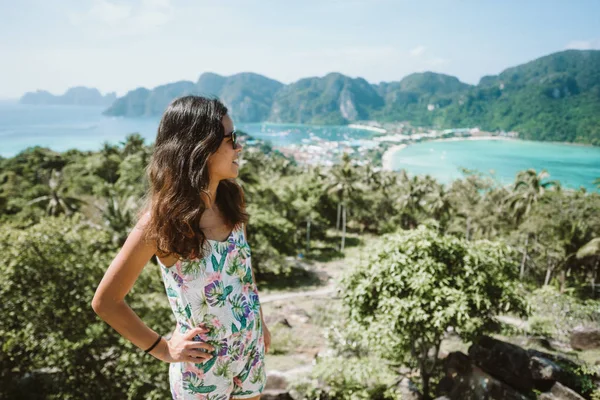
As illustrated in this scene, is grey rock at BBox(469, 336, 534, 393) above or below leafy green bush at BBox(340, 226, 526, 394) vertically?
below

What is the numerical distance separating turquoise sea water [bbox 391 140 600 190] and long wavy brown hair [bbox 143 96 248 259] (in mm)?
90596

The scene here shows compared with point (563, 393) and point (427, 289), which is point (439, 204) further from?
point (427, 289)

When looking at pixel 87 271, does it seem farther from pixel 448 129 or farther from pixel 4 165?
pixel 448 129

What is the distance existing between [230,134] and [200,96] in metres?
0.22

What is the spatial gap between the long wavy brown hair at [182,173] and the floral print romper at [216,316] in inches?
4.1

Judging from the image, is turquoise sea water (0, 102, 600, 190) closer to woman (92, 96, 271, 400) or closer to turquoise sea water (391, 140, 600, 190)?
turquoise sea water (391, 140, 600, 190)

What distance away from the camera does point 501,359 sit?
6.30 metres

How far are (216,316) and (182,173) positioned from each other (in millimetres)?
633

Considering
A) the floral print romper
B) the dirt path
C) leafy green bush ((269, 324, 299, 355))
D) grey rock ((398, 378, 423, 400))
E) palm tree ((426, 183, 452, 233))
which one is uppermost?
the floral print romper

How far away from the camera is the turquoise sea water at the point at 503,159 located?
90375 mm

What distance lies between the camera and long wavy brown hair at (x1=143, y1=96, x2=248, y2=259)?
1.39 m

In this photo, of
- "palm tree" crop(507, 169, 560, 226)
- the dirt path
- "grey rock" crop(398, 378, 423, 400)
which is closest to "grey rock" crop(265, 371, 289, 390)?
"grey rock" crop(398, 378, 423, 400)

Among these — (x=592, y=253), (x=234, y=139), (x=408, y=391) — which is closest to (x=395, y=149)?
(x=592, y=253)

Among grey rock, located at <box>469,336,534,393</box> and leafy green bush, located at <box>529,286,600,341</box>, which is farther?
leafy green bush, located at <box>529,286,600,341</box>
